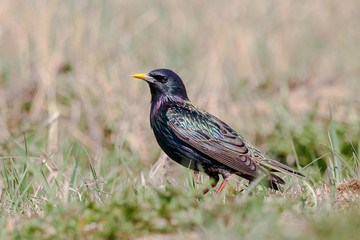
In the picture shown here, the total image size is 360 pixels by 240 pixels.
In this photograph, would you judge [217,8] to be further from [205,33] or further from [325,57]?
[325,57]

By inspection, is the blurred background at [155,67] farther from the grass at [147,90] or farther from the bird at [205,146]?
the bird at [205,146]

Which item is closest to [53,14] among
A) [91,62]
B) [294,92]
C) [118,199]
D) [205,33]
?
[91,62]

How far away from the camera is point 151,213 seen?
315 centimetres

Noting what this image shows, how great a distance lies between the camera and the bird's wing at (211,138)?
4742mm

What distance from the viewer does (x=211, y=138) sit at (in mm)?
4941

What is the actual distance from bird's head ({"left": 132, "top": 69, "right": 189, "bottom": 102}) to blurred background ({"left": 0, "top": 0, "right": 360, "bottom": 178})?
3.87ft

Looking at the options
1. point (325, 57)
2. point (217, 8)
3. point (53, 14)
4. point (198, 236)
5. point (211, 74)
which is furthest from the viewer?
point (325, 57)

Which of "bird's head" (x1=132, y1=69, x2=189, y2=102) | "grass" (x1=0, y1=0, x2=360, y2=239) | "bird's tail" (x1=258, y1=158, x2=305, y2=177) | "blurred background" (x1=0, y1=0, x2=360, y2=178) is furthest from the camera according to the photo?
"blurred background" (x1=0, y1=0, x2=360, y2=178)

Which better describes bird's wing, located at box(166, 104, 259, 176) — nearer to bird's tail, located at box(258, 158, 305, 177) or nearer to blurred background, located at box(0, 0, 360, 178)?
bird's tail, located at box(258, 158, 305, 177)

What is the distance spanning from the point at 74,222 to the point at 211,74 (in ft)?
17.0

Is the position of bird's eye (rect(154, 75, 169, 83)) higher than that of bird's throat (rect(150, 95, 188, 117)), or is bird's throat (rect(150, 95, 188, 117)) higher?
bird's eye (rect(154, 75, 169, 83))

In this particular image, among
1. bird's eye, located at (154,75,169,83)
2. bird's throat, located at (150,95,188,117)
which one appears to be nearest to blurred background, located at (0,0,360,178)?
bird's throat, located at (150,95,188,117)

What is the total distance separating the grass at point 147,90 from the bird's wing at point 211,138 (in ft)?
0.63

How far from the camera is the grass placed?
5.04 meters
